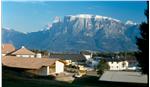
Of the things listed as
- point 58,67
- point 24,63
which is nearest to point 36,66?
point 24,63

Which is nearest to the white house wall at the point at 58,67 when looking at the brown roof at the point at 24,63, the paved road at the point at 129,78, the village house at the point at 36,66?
the village house at the point at 36,66

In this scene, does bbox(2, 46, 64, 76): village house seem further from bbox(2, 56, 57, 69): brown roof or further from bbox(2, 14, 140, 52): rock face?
bbox(2, 14, 140, 52): rock face

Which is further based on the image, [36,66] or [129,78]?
[36,66]

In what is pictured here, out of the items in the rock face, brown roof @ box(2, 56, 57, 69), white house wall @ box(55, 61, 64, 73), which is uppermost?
the rock face

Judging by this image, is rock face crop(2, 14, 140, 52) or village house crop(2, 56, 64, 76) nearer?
rock face crop(2, 14, 140, 52)

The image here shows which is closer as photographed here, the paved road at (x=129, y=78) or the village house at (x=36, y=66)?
the paved road at (x=129, y=78)

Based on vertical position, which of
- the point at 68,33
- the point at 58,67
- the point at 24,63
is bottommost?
the point at 58,67

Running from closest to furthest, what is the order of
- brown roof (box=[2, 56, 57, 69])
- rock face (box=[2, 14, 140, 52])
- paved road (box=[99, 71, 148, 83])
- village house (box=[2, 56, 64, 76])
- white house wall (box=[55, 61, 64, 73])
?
rock face (box=[2, 14, 140, 52]) < paved road (box=[99, 71, 148, 83]) < brown roof (box=[2, 56, 57, 69]) < village house (box=[2, 56, 64, 76]) < white house wall (box=[55, 61, 64, 73])

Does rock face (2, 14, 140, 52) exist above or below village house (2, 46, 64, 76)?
above

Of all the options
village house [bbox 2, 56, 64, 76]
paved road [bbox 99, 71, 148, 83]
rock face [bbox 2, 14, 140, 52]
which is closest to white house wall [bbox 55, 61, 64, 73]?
village house [bbox 2, 56, 64, 76]

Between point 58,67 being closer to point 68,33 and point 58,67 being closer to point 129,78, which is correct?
point 129,78

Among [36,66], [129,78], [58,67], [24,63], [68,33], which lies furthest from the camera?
[68,33]

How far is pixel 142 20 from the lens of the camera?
6.34m

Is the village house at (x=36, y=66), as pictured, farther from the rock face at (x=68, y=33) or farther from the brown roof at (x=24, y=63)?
the rock face at (x=68, y=33)
